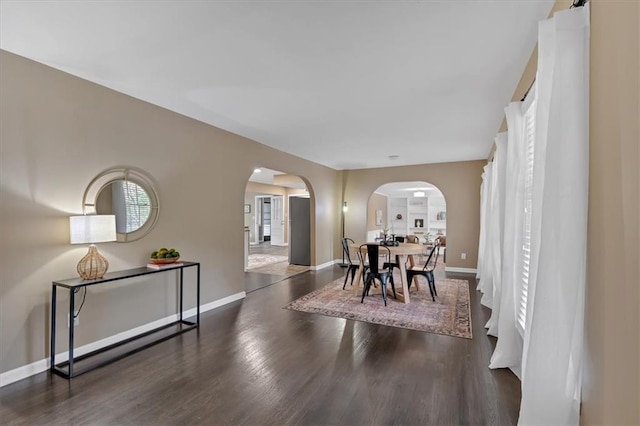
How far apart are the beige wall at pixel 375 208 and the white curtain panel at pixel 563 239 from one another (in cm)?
1004

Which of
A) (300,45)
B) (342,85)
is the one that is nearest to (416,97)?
(342,85)

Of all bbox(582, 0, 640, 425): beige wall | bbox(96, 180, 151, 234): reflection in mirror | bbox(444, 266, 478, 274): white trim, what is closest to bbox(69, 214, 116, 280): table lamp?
bbox(96, 180, 151, 234): reflection in mirror

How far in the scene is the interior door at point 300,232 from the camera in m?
7.75

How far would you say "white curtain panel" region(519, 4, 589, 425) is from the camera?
1472 millimetres

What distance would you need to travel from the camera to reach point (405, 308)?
425 centimetres

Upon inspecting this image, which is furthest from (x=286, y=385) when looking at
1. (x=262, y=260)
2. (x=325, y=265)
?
(x=262, y=260)

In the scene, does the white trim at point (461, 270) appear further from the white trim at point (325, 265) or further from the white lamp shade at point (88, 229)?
the white lamp shade at point (88, 229)

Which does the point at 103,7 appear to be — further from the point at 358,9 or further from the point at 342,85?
the point at 342,85

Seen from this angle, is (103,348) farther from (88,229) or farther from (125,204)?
(125,204)

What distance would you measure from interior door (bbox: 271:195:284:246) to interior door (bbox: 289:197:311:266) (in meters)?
4.29

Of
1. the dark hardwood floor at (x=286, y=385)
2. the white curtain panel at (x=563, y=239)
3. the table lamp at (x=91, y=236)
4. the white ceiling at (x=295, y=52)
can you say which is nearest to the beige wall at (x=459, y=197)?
the white ceiling at (x=295, y=52)

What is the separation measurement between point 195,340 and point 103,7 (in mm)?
2880

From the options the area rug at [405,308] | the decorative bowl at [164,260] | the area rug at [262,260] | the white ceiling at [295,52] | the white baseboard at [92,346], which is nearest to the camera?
the white ceiling at [295,52]

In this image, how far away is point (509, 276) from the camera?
276 centimetres
